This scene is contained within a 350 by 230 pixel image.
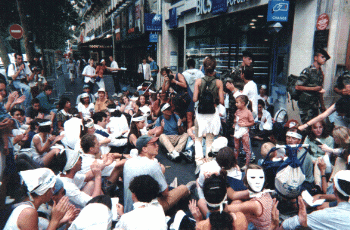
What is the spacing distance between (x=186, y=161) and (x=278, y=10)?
13.7 ft

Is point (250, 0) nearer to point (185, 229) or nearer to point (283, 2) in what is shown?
point (283, 2)

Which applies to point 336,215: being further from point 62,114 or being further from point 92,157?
point 62,114

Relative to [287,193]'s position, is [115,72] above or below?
above

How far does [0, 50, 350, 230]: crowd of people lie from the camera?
91.0 inches

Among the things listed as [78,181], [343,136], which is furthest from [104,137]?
[343,136]

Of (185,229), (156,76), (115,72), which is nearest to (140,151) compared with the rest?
(185,229)

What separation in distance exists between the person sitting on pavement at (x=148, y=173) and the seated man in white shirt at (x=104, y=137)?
1.42 m

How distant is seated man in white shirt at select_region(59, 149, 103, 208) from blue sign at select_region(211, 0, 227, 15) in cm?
768

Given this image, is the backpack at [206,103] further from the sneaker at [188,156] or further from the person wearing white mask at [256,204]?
the person wearing white mask at [256,204]

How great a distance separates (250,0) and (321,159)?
577 centimetres

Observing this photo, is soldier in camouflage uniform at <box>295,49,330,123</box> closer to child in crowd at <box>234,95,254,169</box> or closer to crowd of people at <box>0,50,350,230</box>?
crowd of people at <box>0,50,350,230</box>

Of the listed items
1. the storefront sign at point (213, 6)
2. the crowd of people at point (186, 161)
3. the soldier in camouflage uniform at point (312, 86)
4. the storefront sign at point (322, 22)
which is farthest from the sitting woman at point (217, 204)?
the storefront sign at point (213, 6)

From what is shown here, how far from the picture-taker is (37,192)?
2.40 metres

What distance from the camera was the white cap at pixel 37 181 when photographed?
238 centimetres
